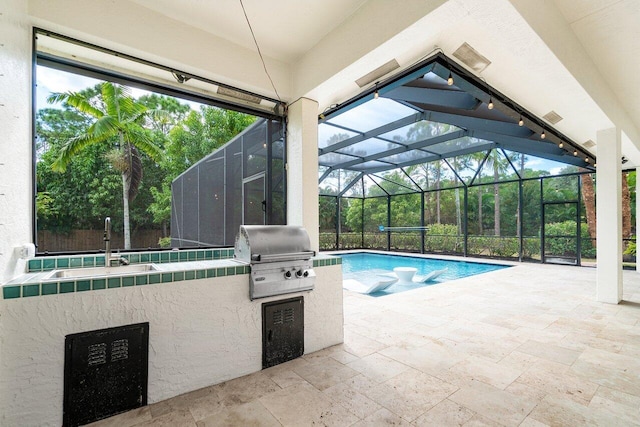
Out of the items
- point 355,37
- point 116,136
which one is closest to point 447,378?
point 355,37

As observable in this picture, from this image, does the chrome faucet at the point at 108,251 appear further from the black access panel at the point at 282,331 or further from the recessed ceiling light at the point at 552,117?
the recessed ceiling light at the point at 552,117

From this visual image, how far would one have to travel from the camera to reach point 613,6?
2451 mm

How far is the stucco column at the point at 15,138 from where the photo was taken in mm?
1619

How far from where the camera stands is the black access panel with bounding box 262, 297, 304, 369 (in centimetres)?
237

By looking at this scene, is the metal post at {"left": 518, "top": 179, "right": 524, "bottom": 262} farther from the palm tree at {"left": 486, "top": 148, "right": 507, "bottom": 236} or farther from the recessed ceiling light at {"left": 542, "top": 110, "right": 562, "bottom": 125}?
the recessed ceiling light at {"left": 542, "top": 110, "right": 562, "bottom": 125}

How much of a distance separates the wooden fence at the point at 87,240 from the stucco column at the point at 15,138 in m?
0.17

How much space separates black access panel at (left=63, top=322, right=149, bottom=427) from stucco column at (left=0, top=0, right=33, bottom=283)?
22.9 inches

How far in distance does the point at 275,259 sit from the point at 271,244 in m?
0.13

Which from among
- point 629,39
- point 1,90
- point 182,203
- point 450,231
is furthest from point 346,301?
point 450,231

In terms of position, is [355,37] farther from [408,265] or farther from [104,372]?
[408,265]

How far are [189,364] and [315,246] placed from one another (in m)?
1.71

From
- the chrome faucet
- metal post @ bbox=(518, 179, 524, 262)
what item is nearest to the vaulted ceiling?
the chrome faucet

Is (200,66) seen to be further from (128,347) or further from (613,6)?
(613,6)

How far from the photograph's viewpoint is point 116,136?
294cm
